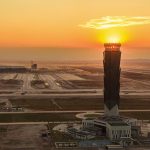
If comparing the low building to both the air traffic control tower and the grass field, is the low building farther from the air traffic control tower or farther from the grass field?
the grass field

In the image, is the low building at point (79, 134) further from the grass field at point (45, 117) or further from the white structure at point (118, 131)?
the grass field at point (45, 117)

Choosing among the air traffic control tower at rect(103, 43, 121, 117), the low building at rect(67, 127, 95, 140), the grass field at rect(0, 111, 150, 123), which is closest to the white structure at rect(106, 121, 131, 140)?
the low building at rect(67, 127, 95, 140)

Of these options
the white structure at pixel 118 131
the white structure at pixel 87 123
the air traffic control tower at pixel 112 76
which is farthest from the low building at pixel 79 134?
the air traffic control tower at pixel 112 76

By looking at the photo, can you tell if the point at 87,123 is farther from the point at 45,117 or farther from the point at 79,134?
the point at 45,117

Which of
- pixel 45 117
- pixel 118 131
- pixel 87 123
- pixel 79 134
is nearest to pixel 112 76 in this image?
pixel 87 123

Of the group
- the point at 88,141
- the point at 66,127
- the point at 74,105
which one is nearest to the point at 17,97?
the point at 74,105

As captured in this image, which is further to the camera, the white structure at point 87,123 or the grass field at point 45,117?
the grass field at point 45,117

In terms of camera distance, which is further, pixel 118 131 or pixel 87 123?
pixel 87 123

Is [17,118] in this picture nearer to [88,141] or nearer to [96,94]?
[88,141]
